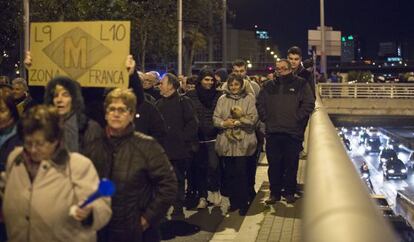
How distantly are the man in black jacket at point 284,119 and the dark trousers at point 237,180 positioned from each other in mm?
336

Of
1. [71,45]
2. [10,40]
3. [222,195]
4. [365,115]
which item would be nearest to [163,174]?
[71,45]

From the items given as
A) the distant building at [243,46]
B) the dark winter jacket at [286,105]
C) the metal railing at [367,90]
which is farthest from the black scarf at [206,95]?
the distant building at [243,46]

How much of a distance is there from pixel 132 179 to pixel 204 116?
16.8 ft

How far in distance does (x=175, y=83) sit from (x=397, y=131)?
4565 inches

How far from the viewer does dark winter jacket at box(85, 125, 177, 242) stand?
4309mm

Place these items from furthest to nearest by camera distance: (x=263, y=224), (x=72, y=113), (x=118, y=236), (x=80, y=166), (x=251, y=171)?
(x=251, y=171), (x=263, y=224), (x=72, y=113), (x=118, y=236), (x=80, y=166)

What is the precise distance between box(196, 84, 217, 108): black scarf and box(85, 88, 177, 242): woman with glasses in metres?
4.90

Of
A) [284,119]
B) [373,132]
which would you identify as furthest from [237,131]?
[373,132]

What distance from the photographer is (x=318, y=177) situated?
10.0 ft

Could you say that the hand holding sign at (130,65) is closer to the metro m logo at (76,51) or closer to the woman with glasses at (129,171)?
the metro m logo at (76,51)

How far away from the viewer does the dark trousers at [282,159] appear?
8711 millimetres

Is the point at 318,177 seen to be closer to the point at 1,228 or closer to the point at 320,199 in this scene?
the point at 320,199

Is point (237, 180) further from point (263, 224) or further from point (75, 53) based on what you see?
point (75, 53)

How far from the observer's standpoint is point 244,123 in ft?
28.3
